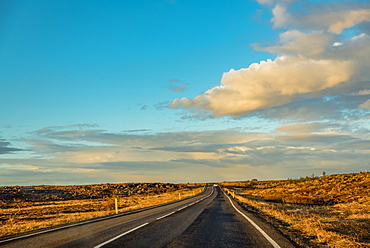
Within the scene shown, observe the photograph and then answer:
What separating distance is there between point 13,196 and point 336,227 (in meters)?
60.7

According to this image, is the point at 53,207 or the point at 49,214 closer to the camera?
the point at 49,214

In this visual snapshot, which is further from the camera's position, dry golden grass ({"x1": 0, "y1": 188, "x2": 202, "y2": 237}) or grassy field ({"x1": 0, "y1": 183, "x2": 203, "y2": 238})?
grassy field ({"x1": 0, "y1": 183, "x2": 203, "y2": 238})

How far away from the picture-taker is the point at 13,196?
57.4 m

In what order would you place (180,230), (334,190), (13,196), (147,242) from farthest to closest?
(13,196) < (334,190) < (180,230) < (147,242)

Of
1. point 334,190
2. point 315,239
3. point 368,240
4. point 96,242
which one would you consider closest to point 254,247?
point 315,239

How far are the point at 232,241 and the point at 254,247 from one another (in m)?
1.02

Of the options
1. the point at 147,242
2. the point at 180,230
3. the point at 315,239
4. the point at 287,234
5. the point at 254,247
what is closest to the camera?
the point at 254,247

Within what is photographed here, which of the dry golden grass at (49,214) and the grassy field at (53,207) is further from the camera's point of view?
the grassy field at (53,207)

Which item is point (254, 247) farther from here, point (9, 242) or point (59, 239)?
point (9, 242)

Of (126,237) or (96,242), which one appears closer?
(96,242)

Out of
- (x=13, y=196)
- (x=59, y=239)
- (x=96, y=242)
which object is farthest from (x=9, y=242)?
→ (x=13, y=196)

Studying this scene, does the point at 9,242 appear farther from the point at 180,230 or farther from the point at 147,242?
the point at 180,230

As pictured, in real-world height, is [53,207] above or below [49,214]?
below

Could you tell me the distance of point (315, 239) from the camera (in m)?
9.28
